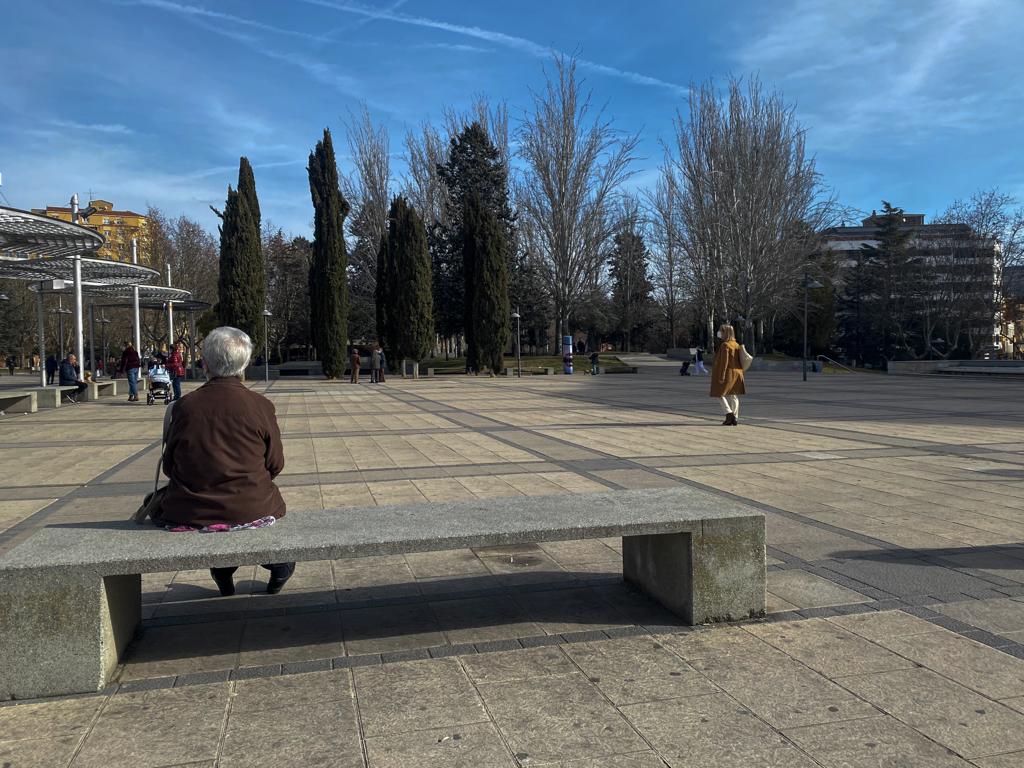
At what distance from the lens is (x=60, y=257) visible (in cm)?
2114

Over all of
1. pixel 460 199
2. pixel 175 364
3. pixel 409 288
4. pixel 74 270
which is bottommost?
pixel 175 364

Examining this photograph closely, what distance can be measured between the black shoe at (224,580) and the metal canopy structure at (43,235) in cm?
1251

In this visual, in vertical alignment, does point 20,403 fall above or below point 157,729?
above

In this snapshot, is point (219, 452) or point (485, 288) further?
point (485, 288)

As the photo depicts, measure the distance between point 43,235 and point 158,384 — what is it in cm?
550

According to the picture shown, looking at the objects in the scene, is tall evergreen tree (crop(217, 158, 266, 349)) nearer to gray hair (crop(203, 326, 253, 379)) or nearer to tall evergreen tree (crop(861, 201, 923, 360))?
gray hair (crop(203, 326, 253, 379))

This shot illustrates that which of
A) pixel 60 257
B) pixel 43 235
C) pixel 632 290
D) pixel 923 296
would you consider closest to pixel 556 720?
pixel 43 235

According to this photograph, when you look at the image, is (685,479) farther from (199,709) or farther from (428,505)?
(199,709)

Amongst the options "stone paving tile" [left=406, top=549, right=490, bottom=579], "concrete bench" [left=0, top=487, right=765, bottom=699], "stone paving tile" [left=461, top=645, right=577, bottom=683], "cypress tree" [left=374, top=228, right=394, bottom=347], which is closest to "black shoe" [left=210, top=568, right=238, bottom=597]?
"concrete bench" [left=0, top=487, right=765, bottom=699]

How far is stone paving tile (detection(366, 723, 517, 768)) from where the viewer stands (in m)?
2.58

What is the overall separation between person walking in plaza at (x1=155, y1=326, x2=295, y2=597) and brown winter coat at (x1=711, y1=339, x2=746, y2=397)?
10749 mm

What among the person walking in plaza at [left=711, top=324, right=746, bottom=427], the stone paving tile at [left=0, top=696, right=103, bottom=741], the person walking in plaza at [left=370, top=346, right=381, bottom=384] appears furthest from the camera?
the person walking in plaza at [left=370, top=346, right=381, bottom=384]

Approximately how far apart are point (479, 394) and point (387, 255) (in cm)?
1893

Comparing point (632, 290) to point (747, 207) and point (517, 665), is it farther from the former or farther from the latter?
point (517, 665)
